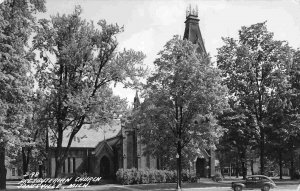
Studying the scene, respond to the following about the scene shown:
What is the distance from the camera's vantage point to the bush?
151 feet

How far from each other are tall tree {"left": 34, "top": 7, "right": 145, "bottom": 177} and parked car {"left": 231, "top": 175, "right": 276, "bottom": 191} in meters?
11.9

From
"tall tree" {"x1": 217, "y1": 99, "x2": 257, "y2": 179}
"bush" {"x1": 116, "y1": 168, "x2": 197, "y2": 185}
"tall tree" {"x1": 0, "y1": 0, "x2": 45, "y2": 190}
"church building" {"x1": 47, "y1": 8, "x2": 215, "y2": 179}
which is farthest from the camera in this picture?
"church building" {"x1": 47, "y1": 8, "x2": 215, "y2": 179}

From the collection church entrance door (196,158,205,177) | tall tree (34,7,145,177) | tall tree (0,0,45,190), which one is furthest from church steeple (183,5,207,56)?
tall tree (0,0,45,190)

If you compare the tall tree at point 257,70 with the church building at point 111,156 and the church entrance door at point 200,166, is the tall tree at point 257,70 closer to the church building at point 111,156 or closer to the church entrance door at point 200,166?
the church building at point 111,156

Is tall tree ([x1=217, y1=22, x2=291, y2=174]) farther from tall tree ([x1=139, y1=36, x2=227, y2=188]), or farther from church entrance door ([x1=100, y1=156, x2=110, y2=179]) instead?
church entrance door ([x1=100, y1=156, x2=110, y2=179])

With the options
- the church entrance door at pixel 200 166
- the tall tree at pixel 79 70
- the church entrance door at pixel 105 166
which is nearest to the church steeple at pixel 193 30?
the church entrance door at pixel 200 166

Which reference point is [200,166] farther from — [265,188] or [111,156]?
[265,188]

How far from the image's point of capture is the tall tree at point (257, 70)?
39.4 m

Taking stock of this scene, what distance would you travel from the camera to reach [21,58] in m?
24.9

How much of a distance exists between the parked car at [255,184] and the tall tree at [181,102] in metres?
4.21

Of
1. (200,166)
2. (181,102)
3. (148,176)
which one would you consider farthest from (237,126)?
(200,166)

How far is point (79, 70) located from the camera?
3195 centimetres

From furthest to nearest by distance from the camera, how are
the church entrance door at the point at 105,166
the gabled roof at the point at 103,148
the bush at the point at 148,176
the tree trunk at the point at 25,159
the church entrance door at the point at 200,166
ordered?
the church entrance door at the point at 200,166 → the church entrance door at the point at 105,166 → the gabled roof at the point at 103,148 → the tree trunk at the point at 25,159 → the bush at the point at 148,176

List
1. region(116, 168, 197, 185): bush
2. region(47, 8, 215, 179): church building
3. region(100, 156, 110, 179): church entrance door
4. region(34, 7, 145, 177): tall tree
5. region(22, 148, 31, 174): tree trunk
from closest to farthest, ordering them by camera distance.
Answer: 1. region(34, 7, 145, 177): tall tree
2. region(116, 168, 197, 185): bush
3. region(22, 148, 31, 174): tree trunk
4. region(47, 8, 215, 179): church building
5. region(100, 156, 110, 179): church entrance door
